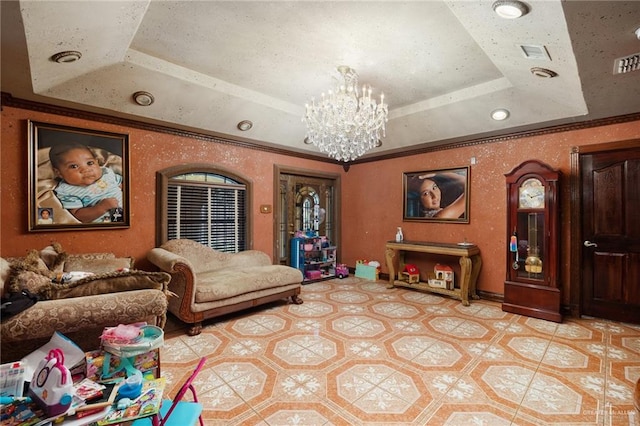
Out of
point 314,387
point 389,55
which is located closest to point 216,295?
point 314,387

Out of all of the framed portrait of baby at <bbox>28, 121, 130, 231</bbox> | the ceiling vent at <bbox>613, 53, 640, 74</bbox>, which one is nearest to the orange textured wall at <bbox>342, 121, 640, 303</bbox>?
the ceiling vent at <bbox>613, 53, 640, 74</bbox>

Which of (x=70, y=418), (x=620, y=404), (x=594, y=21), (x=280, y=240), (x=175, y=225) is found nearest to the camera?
(x=70, y=418)

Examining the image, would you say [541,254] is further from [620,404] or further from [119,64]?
[119,64]

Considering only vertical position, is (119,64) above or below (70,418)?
above

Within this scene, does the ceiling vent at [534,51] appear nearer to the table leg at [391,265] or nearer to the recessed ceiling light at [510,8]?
the recessed ceiling light at [510,8]

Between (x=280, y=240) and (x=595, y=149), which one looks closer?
(x=595, y=149)

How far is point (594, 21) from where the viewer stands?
5.94 ft

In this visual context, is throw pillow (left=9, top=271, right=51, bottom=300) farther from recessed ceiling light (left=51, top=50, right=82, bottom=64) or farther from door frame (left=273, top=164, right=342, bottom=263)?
door frame (left=273, top=164, right=342, bottom=263)

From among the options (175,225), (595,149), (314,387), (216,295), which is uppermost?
(595,149)

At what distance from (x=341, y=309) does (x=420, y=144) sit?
306 centimetres

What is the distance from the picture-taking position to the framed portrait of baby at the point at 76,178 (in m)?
3.10

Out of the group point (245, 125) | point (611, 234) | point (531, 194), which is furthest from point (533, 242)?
point (245, 125)

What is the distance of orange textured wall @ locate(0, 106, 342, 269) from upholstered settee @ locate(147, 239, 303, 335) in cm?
40

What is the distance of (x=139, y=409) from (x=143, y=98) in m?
3.27
